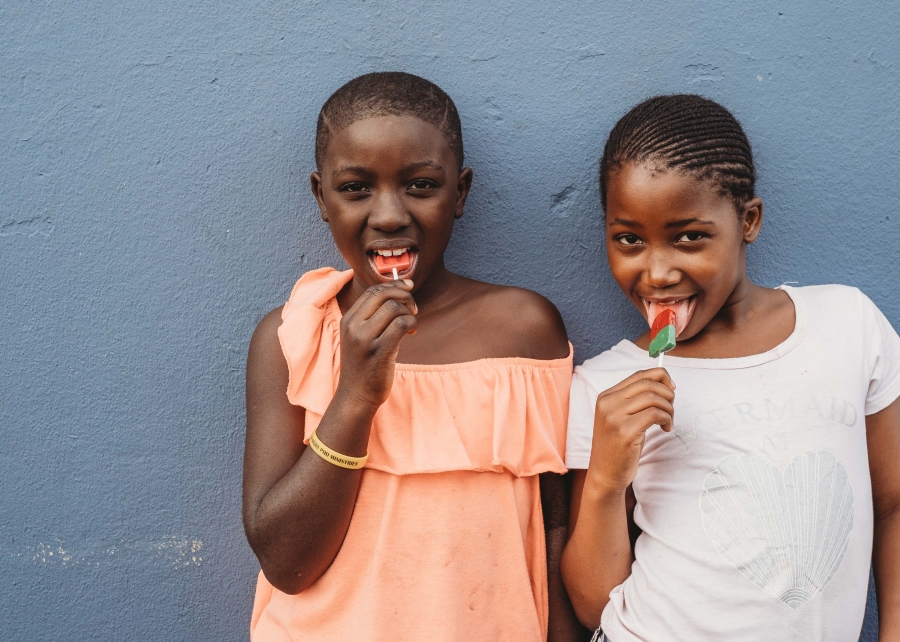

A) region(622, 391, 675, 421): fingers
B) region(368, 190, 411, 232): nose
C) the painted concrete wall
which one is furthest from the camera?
the painted concrete wall

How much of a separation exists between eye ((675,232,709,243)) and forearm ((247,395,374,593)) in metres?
0.63

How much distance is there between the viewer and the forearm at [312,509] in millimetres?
1370

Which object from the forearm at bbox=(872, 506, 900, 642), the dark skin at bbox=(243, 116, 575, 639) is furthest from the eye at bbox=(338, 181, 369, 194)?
the forearm at bbox=(872, 506, 900, 642)

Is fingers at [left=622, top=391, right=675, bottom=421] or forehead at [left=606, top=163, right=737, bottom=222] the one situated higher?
forehead at [left=606, top=163, right=737, bottom=222]

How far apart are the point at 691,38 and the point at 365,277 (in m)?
0.88

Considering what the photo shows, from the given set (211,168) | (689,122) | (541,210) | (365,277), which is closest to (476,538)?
(365,277)

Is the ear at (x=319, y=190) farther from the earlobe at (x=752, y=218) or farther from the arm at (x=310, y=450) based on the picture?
the earlobe at (x=752, y=218)

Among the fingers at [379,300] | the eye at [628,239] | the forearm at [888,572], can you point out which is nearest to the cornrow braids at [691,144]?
the eye at [628,239]

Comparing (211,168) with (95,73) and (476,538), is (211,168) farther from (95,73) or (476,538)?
(476,538)

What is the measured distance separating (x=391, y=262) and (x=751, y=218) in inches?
26.6

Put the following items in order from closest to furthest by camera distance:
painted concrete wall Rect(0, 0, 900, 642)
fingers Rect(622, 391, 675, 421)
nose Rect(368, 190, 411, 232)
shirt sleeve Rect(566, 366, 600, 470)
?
fingers Rect(622, 391, 675, 421), nose Rect(368, 190, 411, 232), shirt sleeve Rect(566, 366, 600, 470), painted concrete wall Rect(0, 0, 900, 642)

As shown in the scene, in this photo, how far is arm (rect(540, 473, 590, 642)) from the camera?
157cm

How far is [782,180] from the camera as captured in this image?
1.69 metres

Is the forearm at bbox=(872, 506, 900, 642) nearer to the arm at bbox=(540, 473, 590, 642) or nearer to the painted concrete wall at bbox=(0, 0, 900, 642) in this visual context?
the painted concrete wall at bbox=(0, 0, 900, 642)
